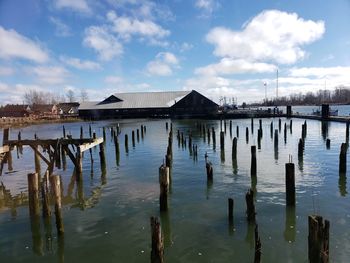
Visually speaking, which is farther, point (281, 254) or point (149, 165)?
point (149, 165)

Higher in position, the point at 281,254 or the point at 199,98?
the point at 199,98

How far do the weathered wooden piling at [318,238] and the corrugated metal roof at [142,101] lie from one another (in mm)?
82753

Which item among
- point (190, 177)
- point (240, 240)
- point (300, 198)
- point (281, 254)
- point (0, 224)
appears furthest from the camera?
point (190, 177)

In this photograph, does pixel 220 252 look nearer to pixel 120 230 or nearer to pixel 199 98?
pixel 120 230

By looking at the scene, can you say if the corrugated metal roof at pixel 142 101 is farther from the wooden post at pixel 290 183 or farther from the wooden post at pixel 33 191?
the wooden post at pixel 33 191

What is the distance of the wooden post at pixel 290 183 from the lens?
11820mm

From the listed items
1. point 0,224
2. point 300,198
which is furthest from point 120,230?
point 300,198

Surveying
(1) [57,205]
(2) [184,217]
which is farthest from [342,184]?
(1) [57,205]

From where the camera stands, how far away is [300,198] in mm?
13938

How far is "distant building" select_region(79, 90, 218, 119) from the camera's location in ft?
288

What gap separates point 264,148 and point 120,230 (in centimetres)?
2100

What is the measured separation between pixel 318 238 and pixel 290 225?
4.20m

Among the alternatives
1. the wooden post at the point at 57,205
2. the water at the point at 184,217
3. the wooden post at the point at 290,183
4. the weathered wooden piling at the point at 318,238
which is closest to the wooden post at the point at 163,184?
the water at the point at 184,217

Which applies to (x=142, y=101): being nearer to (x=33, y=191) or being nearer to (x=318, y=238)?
(x=33, y=191)
